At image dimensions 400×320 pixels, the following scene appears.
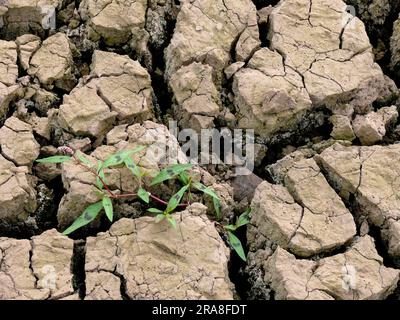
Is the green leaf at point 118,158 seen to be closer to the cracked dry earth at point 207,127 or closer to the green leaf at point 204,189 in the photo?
the cracked dry earth at point 207,127

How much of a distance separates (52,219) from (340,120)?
5.95 ft

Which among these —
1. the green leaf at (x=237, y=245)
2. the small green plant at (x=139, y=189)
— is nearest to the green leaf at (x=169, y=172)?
the small green plant at (x=139, y=189)

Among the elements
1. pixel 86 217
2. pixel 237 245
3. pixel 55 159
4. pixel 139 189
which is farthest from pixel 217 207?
pixel 55 159

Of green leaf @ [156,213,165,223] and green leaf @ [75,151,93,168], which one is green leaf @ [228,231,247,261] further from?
green leaf @ [75,151,93,168]

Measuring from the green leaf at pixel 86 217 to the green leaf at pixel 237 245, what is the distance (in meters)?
0.74

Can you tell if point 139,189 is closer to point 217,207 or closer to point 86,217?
point 86,217

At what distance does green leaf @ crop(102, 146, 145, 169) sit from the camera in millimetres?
3204

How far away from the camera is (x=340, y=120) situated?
11.9ft

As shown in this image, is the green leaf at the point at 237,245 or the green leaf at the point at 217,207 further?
the green leaf at the point at 217,207

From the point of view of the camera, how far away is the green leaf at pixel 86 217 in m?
3.13

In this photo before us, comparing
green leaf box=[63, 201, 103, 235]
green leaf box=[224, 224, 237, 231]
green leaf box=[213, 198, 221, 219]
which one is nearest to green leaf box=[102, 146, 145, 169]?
green leaf box=[63, 201, 103, 235]

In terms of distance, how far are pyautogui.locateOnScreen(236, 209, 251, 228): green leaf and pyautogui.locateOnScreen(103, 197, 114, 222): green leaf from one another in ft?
2.37

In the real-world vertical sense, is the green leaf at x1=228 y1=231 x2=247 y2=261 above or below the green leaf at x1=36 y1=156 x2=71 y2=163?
below

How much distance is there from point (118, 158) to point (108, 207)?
29cm
